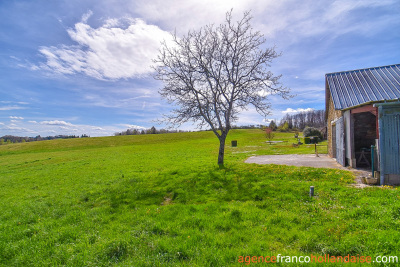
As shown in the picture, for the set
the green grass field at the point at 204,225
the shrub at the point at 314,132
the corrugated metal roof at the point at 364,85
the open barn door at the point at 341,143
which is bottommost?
the green grass field at the point at 204,225

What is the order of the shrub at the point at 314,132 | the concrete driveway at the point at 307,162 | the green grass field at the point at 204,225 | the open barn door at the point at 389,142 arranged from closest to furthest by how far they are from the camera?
the green grass field at the point at 204,225 < the open barn door at the point at 389,142 < the concrete driveway at the point at 307,162 < the shrub at the point at 314,132

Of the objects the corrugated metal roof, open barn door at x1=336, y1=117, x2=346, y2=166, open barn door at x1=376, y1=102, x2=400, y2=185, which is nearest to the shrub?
the corrugated metal roof

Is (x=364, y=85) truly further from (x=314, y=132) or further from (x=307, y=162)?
(x=314, y=132)

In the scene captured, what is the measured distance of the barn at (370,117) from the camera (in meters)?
8.48

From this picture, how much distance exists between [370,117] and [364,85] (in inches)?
95.5

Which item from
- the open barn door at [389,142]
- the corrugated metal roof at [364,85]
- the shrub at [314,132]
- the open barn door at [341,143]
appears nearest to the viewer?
the open barn door at [389,142]

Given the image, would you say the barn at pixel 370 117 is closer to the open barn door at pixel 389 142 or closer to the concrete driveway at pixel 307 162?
the open barn door at pixel 389 142

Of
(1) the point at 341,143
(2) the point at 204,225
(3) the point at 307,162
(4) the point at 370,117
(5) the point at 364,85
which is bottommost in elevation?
(2) the point at 204,225

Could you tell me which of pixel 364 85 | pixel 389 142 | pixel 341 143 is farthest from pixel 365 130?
pixel 389 142

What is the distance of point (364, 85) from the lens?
13.1m

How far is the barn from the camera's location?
8477 millimetres

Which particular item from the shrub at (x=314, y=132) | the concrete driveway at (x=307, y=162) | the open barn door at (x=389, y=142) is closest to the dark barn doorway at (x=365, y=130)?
the concrete driveway at (x=307, y=162)

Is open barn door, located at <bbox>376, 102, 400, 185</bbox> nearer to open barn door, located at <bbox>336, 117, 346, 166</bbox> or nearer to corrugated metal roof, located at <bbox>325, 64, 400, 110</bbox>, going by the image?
corrugated metal roof, located at <bbox>325, 64, 400, 110</bbox>

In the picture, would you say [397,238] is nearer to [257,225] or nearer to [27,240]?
[257,225]
